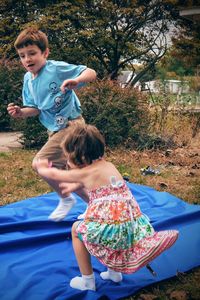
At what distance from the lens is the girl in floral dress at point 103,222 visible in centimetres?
250

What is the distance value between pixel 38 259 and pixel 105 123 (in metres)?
4.39

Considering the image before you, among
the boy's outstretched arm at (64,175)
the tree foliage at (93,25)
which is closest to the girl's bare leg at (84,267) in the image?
the boy's outstretched arm at (64,175)

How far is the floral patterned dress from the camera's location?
2486mm

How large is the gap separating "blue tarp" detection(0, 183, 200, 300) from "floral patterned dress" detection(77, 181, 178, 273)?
0.79 feet

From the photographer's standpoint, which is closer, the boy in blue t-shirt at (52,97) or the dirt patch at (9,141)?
the boy in blue t-shirt at (52,97)

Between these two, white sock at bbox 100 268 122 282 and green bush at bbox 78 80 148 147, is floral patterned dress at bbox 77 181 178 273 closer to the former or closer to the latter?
white sock at bbox 100 268 122 282

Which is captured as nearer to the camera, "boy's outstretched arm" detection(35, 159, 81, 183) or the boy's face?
"boy's outstretched arm" detection(35, 159, 81, 183)

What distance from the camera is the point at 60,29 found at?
1320cm

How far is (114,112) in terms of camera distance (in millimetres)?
7266

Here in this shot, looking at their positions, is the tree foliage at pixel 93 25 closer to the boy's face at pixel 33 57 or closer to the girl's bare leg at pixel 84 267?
the boy's face at pixel 33 57

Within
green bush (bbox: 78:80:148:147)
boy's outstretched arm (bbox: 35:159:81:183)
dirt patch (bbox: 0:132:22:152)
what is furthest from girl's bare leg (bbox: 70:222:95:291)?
dirt patch (bbox: 0:132:22:152)

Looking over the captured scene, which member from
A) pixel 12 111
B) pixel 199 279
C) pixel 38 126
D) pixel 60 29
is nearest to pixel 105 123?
pixel 38 126

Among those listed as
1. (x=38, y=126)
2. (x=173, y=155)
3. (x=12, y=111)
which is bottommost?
(x=173, y=155)

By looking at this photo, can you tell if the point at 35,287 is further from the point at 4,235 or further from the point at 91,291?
the point at 4,235
